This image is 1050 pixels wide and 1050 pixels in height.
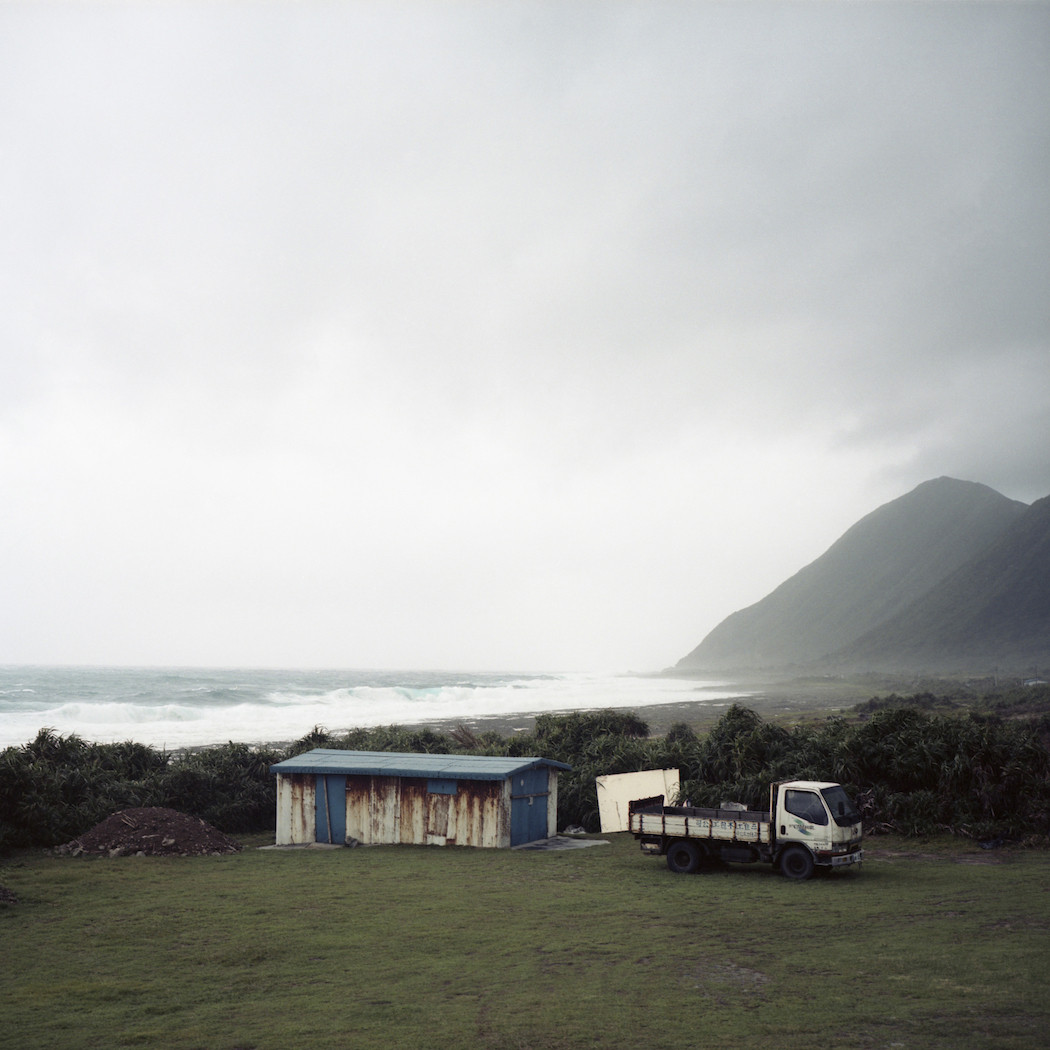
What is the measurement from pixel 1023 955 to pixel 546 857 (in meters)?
15.2

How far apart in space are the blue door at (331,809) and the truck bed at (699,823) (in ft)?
34.0

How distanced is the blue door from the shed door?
583 cm

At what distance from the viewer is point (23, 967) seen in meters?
14.7

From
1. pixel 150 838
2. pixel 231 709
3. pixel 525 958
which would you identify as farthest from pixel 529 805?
pixel 231 709

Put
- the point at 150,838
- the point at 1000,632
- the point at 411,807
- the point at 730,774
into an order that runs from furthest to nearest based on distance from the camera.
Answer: the point at 1000,632 < the point at 730,774 < the point at 411,807 < the point at 150,838

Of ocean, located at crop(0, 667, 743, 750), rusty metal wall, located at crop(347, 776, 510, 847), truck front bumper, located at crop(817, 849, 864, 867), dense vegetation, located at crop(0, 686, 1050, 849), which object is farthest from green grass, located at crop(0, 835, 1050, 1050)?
ocean, located at crop(0, 667, 743, 750)

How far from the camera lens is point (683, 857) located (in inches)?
935

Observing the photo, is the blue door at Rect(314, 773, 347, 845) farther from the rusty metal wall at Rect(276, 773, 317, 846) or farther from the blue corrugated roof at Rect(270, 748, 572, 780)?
the blue corrugated roof at Rect(270, 748, 572, 780)

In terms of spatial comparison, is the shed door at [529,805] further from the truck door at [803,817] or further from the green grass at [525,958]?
the truck door at [803,817]

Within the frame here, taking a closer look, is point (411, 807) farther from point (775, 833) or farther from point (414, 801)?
point (775, 833)

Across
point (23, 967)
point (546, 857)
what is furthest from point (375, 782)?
point (23, 967)

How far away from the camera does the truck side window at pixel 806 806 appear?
22.0 metres

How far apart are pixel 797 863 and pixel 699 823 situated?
2644 millimetres

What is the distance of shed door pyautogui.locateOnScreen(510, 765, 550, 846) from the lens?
28766 mm
